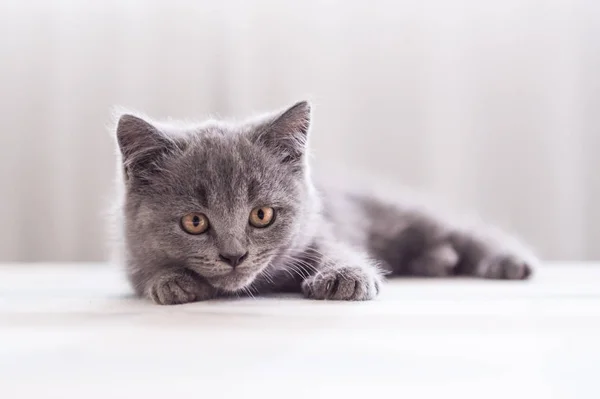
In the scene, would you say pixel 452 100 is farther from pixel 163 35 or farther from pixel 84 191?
pixel 84 191

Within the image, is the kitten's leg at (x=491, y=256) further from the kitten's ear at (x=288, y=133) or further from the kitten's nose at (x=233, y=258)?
the kitten's nose at (x=233, y=258)

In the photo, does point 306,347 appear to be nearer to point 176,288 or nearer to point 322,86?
point 176,288

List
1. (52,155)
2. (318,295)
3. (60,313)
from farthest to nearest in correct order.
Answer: (52,155), (318,295), (60,313)

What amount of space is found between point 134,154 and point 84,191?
1324 millimetres

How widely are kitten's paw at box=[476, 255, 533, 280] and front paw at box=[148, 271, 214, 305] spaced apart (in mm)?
830

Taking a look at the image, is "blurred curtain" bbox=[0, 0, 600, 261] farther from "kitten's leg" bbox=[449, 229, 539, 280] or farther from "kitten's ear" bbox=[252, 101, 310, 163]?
"kitten's ear" bbox=[252, 101, 310, 163]

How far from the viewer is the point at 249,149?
1467mm

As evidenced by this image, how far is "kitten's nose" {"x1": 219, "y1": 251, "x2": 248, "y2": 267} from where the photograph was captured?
134 centimetres

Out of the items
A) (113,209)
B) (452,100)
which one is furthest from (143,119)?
(452,100)

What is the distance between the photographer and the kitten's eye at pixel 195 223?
1.38 metres

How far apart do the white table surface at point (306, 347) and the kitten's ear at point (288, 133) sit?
1.13 feet

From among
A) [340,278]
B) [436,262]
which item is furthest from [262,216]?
[436,262]

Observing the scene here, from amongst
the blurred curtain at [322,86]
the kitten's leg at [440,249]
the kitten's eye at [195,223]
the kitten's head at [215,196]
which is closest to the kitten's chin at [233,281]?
the kitten's head at [215,196]

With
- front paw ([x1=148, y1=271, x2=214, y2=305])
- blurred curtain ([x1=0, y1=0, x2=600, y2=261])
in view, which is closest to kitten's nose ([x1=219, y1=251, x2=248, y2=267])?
front paw ([x1=148, y1=271, x2=214, y2=305])
